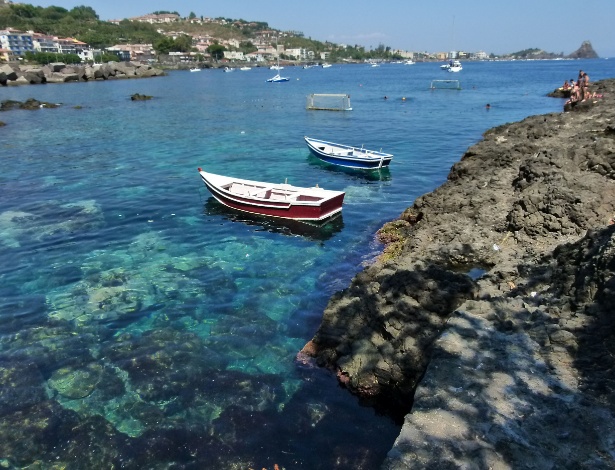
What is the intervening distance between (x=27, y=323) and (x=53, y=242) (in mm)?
7101

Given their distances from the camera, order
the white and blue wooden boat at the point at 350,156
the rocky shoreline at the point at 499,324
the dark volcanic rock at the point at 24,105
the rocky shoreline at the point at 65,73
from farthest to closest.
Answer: the rocky shoreline at the point at 65,73 < the dark volcanic rock at the point at 24,105 < the white and blue wooden boat at the point at 350,156 < the rocky shoreline at the point at 499,324

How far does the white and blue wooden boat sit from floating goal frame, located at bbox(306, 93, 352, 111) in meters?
25.9

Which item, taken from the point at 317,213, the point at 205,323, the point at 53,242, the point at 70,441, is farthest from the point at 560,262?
the point at 53,242

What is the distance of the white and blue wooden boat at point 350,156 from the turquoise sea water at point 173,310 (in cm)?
85

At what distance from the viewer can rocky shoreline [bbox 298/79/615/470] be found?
588cm

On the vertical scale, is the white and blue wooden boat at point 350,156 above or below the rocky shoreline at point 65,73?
below

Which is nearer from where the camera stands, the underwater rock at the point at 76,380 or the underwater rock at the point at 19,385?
the underwater rock at the point at 19,385

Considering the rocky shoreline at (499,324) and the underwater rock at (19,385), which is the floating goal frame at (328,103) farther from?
the underwater rock at (19,385)

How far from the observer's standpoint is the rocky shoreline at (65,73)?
10569cm

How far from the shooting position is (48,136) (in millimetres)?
45812

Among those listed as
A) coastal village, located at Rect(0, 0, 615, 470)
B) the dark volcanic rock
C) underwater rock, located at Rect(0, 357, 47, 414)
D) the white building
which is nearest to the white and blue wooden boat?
coastal village, located at Rect(0, 0, 615, 470)

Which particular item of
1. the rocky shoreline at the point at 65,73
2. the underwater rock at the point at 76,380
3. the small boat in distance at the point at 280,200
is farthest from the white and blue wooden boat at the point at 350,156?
the rocky shoreline at the point at 65,73

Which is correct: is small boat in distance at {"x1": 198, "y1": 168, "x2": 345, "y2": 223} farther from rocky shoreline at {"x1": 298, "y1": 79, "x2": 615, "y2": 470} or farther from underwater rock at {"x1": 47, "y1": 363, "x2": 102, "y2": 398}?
underwater rock at {"x1": 47, "y1": 363, "x2": 102, "y2": 398}

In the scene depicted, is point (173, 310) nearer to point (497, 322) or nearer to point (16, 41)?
point (497, 322)
